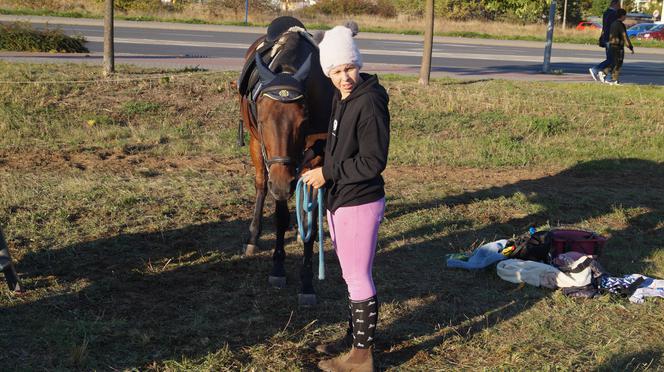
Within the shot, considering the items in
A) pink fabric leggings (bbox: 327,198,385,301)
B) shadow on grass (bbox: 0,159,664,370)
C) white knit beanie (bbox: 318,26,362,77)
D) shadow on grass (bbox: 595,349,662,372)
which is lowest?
shadow on grass (bbox: 0,159,664,370)

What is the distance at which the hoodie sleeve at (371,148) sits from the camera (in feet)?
13.2

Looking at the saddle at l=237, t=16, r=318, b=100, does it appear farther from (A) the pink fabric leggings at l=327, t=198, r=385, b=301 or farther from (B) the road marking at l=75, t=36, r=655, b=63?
(B) the road marking at l=75, t=36, r=655, b=63

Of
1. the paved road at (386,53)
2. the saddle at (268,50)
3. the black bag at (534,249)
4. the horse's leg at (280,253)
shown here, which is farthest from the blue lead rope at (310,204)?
the paved road at (386,53)

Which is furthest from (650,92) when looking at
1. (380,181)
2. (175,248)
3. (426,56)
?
(380,181)

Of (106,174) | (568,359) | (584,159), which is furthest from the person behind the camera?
(584,159)

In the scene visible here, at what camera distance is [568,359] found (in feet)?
15.8

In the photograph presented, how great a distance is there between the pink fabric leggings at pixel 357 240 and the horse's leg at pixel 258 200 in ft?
8.59

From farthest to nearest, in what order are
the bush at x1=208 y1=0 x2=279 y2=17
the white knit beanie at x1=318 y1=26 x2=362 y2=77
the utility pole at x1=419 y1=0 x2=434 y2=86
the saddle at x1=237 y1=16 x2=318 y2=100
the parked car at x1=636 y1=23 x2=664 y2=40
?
the parked car at x1=636 y1=23 x2=664 y2=40, the bush at x1=208 y1=0 x2=279 y2=17, the utility pole at x1=419 y1=0 x2=434 y2=86, the saddle at x1=237 y1=16 x2=318 y2=100, the white knit beanie at x1=318 y1=26 x2=362 y2=77

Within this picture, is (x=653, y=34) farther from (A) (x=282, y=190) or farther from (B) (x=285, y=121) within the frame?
(A) (x=282, y=190)

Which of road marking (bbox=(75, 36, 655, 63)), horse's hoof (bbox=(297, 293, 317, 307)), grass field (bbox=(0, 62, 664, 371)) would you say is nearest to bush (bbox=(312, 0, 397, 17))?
road marking (bbox=(75, 36, 655, 63))

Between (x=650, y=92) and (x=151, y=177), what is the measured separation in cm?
1154

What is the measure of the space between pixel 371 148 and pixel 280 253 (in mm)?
2302

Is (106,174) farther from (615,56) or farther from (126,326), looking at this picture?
(615,56)

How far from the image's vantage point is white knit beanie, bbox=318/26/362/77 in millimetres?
3988
